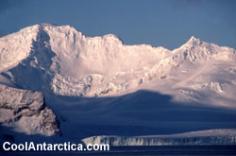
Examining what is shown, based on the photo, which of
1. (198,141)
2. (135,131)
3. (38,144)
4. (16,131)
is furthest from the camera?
(135,131)

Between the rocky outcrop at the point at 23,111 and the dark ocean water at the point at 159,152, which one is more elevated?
the rocky outcrop at the point at 23,111

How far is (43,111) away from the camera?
413 feet

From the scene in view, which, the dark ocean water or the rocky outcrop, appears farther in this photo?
the rocky outcrop

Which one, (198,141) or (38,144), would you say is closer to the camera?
(38,144)

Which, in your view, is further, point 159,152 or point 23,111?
point 23,111

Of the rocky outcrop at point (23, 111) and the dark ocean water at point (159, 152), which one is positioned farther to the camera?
the rocky outcrop at point (23, 111)

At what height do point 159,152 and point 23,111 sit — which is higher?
point 23,111

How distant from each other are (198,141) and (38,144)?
35.1 metres

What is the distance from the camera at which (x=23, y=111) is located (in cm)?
12212

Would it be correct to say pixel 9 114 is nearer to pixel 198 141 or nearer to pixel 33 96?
pixel 33 96

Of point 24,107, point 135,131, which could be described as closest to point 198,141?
point 24,107

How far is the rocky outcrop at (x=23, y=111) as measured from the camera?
122312mm

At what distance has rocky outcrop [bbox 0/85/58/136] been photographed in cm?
12231

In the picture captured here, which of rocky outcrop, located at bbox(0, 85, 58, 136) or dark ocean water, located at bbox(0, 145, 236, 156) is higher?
rocky outcrop, located at bbox(0, 85, 58, 136)
